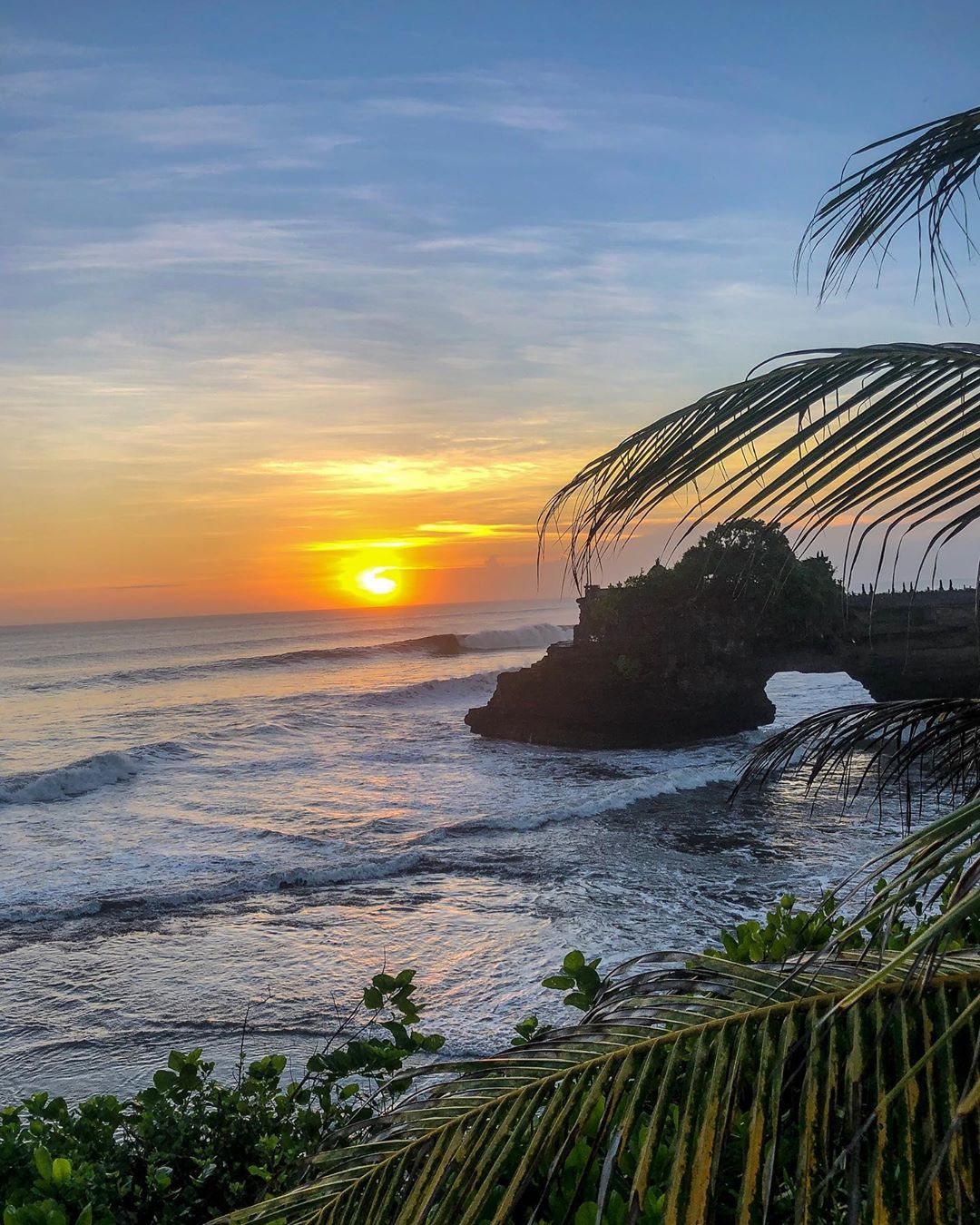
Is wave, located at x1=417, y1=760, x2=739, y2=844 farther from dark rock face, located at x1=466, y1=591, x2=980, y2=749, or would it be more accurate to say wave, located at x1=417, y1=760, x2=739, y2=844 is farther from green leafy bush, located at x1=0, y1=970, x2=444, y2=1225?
green leafy bush, located at x1=0, y1=970, x2=444, y2=1225

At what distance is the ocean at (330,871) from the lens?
8.75m

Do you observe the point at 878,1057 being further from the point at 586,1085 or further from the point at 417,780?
the point at 417,780

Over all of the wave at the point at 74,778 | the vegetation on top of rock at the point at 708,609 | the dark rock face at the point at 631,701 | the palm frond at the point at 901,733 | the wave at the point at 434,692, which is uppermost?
the vegetation on top of rock at the point at 708,609

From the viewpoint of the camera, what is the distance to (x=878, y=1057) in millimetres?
1482

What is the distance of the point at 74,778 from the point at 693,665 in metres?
14.6

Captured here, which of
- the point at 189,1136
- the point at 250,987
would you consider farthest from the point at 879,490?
the point at 250,987

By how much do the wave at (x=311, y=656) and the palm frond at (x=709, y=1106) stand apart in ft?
160

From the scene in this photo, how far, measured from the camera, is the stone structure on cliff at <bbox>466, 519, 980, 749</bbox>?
23.4m

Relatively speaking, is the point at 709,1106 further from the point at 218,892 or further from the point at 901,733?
the point at 218,892

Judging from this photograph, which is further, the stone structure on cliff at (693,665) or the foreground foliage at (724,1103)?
the stone structure on cliff at (693,665)

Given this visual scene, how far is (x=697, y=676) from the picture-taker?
946 inches

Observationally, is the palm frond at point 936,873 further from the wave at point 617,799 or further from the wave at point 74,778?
the wave at point 74,778

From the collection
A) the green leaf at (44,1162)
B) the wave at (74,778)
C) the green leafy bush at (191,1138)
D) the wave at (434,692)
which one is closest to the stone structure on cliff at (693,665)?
the wave at (74,778)

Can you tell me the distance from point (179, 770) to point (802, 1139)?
24.2 meters
